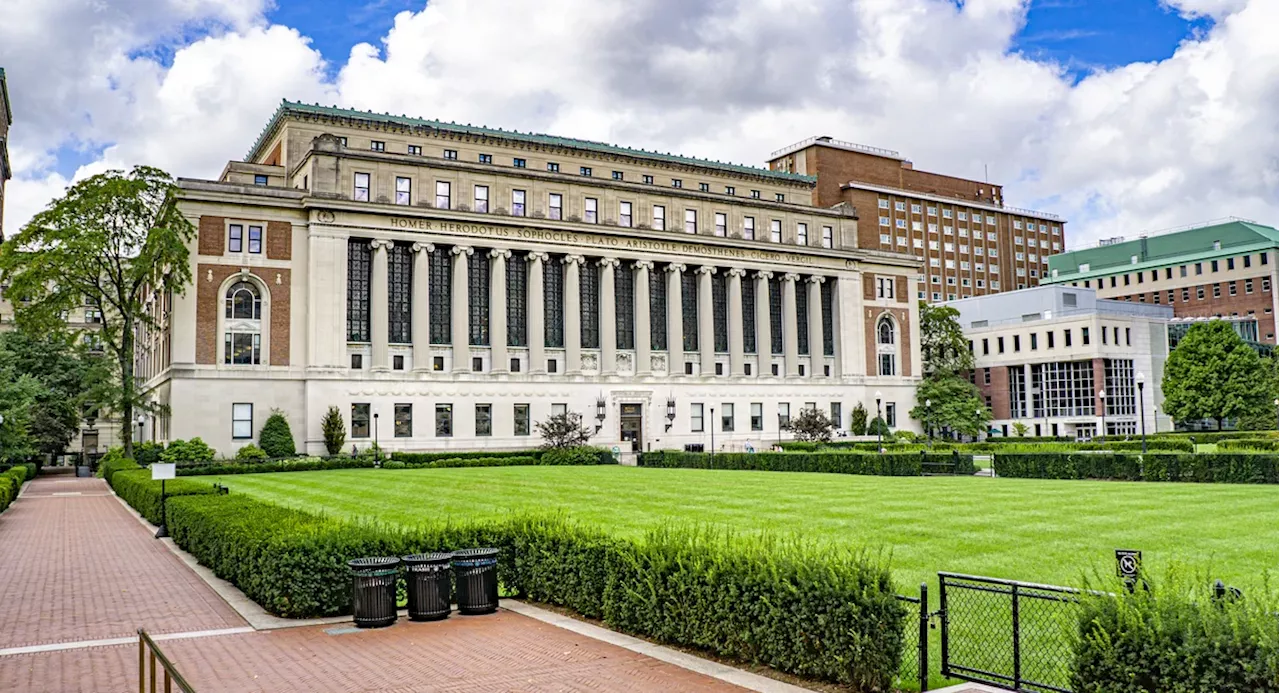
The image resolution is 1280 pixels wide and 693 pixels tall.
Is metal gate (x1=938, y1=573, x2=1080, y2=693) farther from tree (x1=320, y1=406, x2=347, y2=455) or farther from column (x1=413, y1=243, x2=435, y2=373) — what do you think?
column (x1=413, y1=243, x2=435, y2=373)

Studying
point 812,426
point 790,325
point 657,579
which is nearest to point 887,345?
point 790,325

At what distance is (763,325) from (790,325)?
2897 mm

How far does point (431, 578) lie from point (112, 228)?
54618 mm

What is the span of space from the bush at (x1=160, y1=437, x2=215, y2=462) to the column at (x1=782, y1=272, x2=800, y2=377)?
47.3 meters

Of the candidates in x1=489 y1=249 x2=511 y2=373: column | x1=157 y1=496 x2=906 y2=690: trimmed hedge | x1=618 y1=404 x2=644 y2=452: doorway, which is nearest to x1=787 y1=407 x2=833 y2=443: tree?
x1=618 y1=404 x2=644 y2=452: doorway

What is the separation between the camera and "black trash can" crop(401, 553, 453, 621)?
15.5 m

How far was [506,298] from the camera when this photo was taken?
74.6 metres

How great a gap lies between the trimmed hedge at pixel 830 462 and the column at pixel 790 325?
2621cm

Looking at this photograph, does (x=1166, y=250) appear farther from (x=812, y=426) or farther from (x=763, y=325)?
(x=812, y=426)

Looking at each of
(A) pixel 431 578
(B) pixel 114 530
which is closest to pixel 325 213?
(B) pixel 114 530

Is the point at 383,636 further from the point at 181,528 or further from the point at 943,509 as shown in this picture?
the point at 943,509

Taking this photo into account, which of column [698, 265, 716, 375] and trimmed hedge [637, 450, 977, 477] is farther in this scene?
Answer: column [698, 265, 716, 375]

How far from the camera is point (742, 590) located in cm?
1202

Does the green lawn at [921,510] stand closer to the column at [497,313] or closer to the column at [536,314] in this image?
the column at [497,313]
